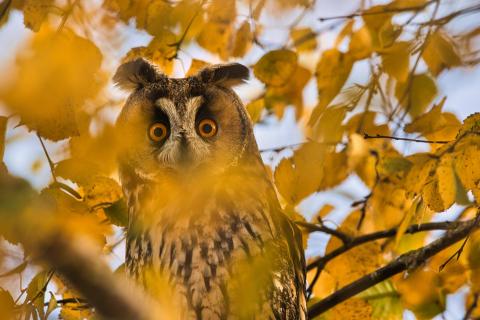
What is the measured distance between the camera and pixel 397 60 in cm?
294

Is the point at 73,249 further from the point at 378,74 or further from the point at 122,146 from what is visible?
the point at 378,74

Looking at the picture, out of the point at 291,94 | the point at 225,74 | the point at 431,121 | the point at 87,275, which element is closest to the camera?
the point at 87,275

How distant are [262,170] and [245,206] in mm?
361

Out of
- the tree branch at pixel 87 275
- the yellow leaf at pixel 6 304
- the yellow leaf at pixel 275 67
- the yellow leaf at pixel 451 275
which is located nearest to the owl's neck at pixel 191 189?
the yellow leaf at pixel 275 67

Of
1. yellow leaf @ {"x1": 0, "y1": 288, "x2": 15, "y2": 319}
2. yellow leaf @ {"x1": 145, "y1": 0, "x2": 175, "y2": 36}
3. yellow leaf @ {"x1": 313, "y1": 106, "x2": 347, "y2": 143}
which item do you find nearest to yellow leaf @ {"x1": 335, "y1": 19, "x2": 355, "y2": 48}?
yellow leaf @ {"x1": 313, "y1": 106, "x2": 347, "y2": 143}

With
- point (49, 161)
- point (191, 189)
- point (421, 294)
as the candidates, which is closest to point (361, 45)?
point (191, 189)

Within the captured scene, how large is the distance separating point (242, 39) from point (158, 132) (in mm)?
680

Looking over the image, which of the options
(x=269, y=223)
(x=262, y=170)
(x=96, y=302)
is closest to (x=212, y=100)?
(x=262, y=170)

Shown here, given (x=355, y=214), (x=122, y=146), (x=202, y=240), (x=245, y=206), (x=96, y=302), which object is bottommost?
(x=96, y=302)

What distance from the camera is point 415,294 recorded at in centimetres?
277

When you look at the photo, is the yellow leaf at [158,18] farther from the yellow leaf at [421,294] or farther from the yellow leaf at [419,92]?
the yellow leaf at [421,294]

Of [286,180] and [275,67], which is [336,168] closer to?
[286,180]

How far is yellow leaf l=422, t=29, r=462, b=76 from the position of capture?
9.20 feet

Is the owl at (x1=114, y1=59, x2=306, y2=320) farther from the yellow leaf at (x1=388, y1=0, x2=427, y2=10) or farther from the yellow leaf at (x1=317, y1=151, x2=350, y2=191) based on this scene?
the yellow leaf at (x1=388, y1=0, x2=427, y2=10)
